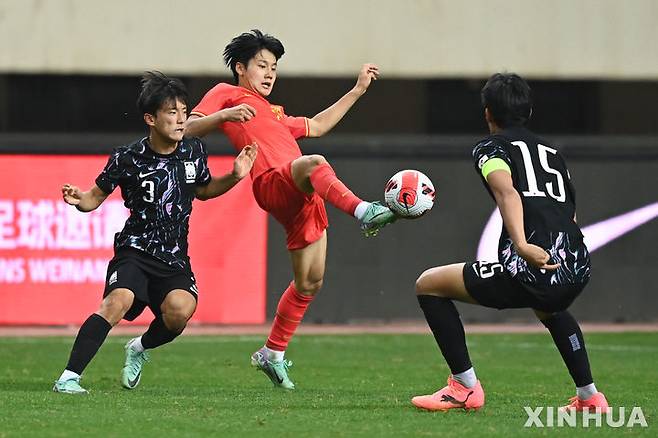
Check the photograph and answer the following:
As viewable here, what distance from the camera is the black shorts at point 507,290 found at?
7.09 m

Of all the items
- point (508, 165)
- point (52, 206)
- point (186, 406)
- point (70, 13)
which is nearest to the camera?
point (508, 165)

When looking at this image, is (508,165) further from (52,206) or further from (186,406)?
(52,206)

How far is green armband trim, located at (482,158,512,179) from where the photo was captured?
277 inches

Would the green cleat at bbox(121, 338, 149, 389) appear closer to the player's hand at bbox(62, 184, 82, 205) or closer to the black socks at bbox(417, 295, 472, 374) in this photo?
the player's hand at bbox(62, 184, 82, 205)

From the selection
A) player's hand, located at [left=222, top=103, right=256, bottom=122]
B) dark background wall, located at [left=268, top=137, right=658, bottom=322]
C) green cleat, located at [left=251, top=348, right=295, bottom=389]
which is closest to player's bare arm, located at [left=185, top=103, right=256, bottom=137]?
player's hand, located at [left=222, top=103, right=256, bottom=122]

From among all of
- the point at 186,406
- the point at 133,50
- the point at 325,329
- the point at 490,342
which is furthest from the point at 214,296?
the point at 186,406

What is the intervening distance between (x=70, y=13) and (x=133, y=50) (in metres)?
1.00

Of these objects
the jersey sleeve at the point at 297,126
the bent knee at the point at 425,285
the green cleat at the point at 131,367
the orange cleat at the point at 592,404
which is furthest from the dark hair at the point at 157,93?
the orange cleat at the point at 592,404

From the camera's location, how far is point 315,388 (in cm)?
913

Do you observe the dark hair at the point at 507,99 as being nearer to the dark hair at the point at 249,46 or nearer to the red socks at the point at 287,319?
the dark hair at the point at 249,46

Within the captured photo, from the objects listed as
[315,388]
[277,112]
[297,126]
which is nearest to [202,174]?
[277,112]

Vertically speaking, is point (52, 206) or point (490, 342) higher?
point (52, 206)

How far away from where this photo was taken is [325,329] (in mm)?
15500

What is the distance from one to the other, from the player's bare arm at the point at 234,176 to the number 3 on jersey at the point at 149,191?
13.6 inches
